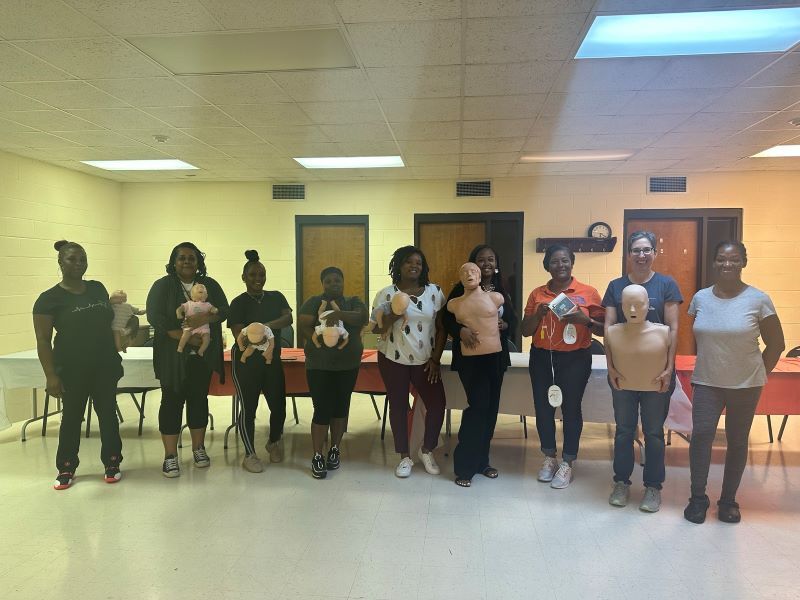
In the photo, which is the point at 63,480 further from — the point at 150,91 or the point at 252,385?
the point at 150,91

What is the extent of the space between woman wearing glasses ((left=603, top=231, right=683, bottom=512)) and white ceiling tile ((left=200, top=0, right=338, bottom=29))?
196 cm

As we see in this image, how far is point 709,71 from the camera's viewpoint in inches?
113

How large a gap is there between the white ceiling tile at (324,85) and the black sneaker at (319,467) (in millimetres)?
2363

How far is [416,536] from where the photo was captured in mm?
2439

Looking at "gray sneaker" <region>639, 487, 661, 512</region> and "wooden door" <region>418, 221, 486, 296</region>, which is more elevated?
"wooden door" <region>418, 221, 486, 296</region>

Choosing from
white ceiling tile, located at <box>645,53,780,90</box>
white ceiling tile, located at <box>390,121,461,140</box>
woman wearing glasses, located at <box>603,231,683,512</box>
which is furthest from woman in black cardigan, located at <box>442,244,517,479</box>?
white ceiling tile, located at <box>645,53,780,90</box>

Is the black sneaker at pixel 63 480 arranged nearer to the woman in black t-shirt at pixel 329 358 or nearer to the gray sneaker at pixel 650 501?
the woman in black t-shirt at pixel 329 358

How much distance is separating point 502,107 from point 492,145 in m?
1.04

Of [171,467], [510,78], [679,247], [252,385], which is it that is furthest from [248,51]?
[679,247]

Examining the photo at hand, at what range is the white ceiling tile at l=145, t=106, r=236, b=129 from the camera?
11.6 ft

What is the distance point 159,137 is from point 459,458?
12.0ft

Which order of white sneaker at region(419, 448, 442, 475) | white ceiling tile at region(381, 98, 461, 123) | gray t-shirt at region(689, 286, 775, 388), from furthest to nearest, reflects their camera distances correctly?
white ceiling tile at region(381, 98, 461, 123) < white sneaker at region(419, 448, 442, 475) < gray t-shirt at region(689, 286, 775, 388)

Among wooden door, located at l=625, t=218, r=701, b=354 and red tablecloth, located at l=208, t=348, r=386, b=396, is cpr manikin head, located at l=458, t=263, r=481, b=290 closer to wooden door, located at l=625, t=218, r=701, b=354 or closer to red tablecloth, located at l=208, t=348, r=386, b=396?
red tablecloth, located at l=208, t=348, r=386, b=396

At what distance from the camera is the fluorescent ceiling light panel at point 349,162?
16.7 ft
